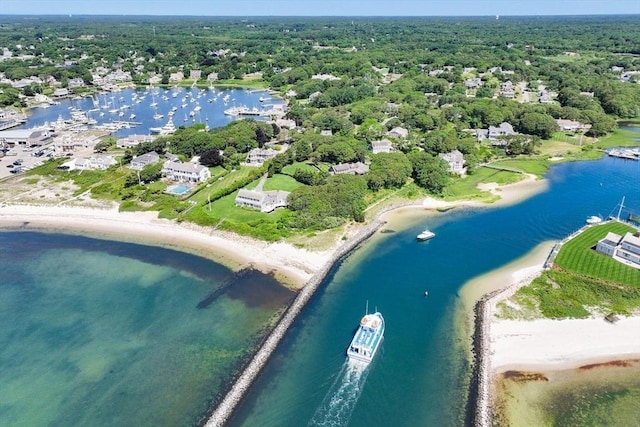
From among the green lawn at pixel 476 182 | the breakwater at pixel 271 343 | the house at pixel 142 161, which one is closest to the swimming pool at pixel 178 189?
the house at pixel 142 161

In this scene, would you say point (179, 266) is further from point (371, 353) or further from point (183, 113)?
point (183, 113)

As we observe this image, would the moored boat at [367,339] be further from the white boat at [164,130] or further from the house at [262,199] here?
the white boat at [164,130]

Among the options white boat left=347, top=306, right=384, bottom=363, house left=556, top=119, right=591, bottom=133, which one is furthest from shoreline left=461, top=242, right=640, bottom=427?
house left=556, top=119, right=591, bottom=133

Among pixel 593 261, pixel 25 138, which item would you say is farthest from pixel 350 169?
pixel 25 138

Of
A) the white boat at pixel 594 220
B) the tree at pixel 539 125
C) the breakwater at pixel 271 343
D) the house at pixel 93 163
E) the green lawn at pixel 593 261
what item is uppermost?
the tree at pixel 539 125

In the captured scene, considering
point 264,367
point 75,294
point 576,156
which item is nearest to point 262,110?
point 576,156

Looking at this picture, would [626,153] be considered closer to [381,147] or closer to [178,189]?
[381,147]
